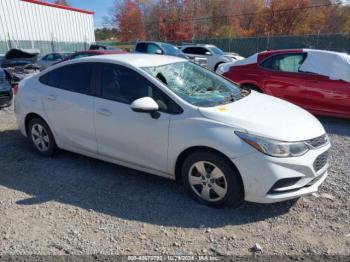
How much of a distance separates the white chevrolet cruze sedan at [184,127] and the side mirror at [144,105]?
11mm

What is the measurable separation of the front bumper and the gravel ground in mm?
296

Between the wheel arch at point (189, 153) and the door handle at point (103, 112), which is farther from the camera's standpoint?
the door handle at point (103, 112)

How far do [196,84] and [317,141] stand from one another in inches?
60.7

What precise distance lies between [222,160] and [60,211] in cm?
183

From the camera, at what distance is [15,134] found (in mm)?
5965

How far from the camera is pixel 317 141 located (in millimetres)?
3299

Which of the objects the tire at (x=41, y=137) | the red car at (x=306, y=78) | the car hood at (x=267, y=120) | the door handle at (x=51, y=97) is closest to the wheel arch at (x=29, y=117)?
the tire at (x=41, y=137)

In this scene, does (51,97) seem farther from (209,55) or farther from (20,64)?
(209,55)

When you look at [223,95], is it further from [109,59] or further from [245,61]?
[245,61]

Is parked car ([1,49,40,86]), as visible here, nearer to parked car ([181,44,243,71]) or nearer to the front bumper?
parked car ([181,44,243,71])

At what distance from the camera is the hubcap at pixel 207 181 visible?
3.26 m

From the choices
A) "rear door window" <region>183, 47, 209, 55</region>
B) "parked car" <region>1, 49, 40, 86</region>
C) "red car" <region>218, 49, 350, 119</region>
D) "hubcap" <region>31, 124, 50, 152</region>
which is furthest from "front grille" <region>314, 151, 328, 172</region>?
"rear door window" <region>183, 47, 209, 55</region>

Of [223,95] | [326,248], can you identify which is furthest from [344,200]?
[223,95]

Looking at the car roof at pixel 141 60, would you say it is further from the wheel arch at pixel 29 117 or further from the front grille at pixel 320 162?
the front grille at pixel 320 162
